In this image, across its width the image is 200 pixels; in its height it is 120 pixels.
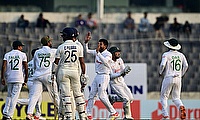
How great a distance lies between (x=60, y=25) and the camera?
3294 centimetres

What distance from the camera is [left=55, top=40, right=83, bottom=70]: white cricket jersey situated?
17219mm

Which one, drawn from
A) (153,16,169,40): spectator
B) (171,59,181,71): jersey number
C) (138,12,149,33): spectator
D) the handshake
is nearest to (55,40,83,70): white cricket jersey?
the handshake

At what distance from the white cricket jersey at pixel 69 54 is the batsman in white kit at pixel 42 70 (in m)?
2.86

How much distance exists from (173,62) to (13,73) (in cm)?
Answer: 477

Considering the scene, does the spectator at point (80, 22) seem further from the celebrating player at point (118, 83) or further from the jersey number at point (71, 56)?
the jersey number at point (71, 56)

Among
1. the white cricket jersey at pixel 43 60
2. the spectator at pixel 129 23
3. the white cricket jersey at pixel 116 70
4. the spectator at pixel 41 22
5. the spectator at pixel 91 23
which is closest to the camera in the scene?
the white cricket jersey at pixel 43 60

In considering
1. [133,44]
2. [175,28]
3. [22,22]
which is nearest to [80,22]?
[22,22]

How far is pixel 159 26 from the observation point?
1318 inches

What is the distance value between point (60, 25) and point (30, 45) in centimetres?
263

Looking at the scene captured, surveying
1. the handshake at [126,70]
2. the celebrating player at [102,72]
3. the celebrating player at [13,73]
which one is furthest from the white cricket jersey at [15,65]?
the handshake at [126,70]

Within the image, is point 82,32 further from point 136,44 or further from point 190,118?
point 190,118

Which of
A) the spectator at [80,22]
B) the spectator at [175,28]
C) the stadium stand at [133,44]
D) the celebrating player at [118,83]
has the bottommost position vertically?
the celebrating player at [118,83]

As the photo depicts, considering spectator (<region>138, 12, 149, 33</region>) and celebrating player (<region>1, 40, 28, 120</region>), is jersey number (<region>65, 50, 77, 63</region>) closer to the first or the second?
celebrating player (<region>1, 40, 28, 120</region>)

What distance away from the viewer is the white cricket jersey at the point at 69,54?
17219mm
